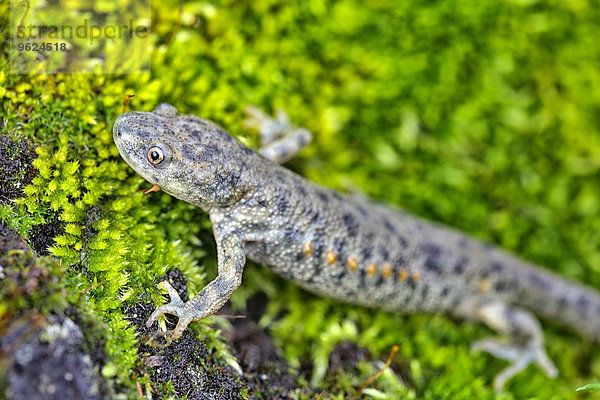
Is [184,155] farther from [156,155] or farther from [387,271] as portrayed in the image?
[387,271]

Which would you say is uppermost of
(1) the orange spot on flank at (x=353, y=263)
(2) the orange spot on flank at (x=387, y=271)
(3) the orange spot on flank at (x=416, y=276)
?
(1) the orange spot on flank at (x=353, y=263)

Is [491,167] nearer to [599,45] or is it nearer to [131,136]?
[599,45]

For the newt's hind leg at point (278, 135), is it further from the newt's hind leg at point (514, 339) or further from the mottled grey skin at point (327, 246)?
the newt's hind leg at point (514, 339)

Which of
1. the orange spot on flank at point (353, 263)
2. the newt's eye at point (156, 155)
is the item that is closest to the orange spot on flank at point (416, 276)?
the orange spot on flank at point (353, 263)

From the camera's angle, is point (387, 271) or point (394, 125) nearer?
point (387, 271)

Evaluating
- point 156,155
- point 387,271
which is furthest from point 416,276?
point 156,155

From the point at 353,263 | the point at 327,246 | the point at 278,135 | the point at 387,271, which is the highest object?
the point at 278,135

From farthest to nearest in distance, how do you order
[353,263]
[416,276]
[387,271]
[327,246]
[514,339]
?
[514,339] → [416,276] → [387,271] → [353,263] → [327,246]
